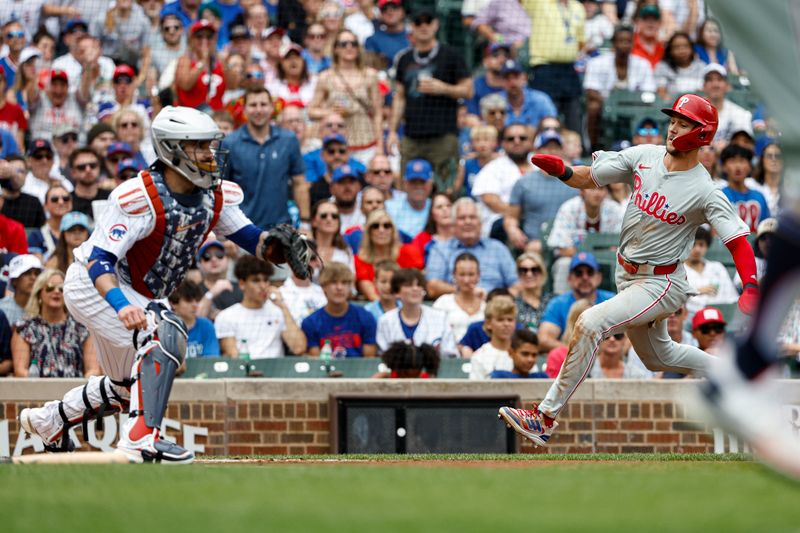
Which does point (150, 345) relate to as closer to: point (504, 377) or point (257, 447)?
point (257, 447)

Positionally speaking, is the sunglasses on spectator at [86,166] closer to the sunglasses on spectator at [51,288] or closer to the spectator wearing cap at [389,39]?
the sunglasses on spectator at [51,288]

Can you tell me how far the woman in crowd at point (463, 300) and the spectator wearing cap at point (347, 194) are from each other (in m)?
1.71

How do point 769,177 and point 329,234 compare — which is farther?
point 769,177

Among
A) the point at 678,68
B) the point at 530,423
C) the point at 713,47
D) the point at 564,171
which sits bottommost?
the point at 530,423

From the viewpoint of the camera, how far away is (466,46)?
17828mm

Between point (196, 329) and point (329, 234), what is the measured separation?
69.6 inches

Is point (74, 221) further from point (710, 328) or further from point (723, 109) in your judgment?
point (723, 109)

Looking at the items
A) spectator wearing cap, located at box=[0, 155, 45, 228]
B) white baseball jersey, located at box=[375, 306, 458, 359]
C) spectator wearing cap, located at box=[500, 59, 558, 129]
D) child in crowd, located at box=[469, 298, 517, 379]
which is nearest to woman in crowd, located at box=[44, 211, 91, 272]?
spectator wearing cap, located at box=[0, 155, 45, 228]

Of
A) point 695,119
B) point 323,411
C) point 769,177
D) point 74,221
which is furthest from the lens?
point 769,177

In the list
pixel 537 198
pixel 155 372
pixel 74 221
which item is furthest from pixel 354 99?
pixel 155 372

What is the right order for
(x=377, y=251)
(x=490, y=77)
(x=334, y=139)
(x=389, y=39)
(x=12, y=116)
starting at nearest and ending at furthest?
1. (x=377, y=251)
2. (x=334, y=139)
3. (x=12, y=116)
4. (x=490, y=77)
5. (x=389, y=39)

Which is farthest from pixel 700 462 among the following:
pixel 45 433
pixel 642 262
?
pixel 45 433

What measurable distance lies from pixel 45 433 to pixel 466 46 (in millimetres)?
10520

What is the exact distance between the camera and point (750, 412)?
4875 millimetres
